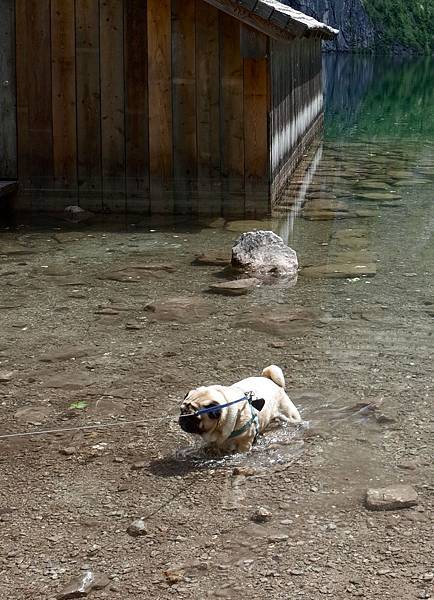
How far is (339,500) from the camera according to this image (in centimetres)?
535

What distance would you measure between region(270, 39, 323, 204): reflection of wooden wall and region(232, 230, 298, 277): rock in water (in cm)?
316

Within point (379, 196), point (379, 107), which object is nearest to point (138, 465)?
point (379, 196)

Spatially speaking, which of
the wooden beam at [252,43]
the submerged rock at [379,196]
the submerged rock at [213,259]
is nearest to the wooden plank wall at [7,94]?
the wooden beam at [252,43]

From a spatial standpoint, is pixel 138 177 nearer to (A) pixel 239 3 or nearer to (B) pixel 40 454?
(A) pixel 239 3

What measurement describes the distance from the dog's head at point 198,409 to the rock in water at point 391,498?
804 millimetres

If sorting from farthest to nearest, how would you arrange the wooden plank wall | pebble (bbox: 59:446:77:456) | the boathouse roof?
the wooden plank wall < the boathouse roof < pebble (bbox: 59:446:77:456)

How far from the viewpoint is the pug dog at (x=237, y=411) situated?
17.7 ft

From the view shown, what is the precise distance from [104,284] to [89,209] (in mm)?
3836

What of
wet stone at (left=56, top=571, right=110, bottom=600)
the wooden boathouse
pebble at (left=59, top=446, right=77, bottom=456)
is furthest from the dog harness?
the wooden boathouse

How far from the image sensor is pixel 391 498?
17.4 feet

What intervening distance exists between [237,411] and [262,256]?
4.88 metres

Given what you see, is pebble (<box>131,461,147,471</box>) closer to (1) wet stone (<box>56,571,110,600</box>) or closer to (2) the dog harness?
(2) the dog harness

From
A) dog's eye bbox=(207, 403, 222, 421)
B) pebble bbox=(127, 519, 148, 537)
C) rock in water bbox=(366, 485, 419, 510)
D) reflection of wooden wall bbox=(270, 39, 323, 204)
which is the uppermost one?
reflection of wooden wall bbox=(270, 39, 323, 204)

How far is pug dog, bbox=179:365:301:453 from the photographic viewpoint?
5.39 m
